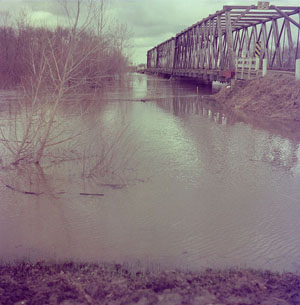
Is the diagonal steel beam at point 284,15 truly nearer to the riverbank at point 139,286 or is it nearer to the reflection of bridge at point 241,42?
the reflection of bridge at point 241,42

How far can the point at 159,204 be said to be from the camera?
6707mm

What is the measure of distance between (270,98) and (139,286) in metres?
15.4

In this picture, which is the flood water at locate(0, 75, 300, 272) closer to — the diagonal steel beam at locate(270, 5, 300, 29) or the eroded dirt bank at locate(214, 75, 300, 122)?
the eroded dirt bank at locate(214, 75, 300, 122)

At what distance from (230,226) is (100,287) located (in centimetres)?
261

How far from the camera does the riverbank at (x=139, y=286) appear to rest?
3.69 m

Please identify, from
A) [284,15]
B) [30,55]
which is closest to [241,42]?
[284,15]

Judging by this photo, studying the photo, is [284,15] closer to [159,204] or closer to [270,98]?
[270,98]

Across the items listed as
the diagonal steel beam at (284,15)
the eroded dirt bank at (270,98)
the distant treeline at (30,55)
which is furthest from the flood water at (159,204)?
the diagonal steel beam at (284,15)

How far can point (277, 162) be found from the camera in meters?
9.53

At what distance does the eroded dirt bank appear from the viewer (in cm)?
1616

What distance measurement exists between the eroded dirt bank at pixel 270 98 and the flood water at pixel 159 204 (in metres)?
4.75

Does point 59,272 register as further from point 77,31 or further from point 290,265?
point 77,31

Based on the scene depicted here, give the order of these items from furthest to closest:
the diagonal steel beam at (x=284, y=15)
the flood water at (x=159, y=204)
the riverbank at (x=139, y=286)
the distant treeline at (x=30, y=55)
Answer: the diagonal steel beam at (x=284, y=15)
the distant treeline at (x=30, y=55)
the flood water at (x=159, y=204)
the riverbank at (x=139, y=286)

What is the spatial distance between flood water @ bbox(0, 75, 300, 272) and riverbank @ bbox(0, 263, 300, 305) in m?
0.47
